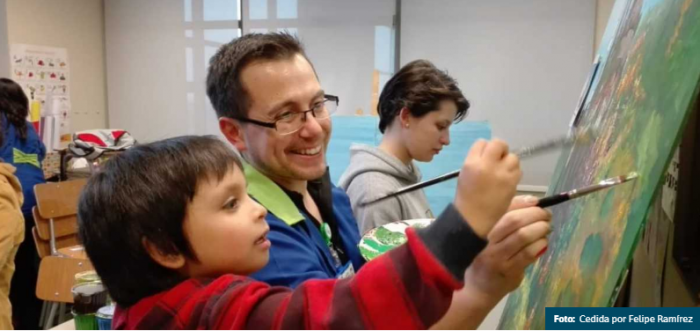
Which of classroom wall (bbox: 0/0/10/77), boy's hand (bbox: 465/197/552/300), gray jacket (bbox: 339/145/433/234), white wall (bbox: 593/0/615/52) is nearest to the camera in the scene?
boy's hand (bbox: 465/197/552/300)

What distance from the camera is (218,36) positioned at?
174 inches

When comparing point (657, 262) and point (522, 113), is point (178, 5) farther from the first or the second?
point (657, 262)

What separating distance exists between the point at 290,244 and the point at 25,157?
10.5 ft

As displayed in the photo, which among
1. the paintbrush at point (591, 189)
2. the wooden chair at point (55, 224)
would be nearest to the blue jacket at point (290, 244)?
the paintbrush at point (591, 189)

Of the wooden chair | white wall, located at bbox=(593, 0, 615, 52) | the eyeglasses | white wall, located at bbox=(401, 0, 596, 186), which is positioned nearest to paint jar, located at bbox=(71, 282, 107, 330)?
the eyeglasses

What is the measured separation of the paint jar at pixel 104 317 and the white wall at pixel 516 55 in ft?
9.18

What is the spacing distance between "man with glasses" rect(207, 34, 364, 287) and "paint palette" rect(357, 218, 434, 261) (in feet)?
0.17

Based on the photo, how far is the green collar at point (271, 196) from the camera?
902 mm

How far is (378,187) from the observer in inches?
59.9

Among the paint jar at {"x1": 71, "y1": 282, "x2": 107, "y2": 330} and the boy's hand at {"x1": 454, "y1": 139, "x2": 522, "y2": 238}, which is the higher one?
the boy's hand at {"x1": 454, "y1": 139, "x2": 522, "y2": 238}

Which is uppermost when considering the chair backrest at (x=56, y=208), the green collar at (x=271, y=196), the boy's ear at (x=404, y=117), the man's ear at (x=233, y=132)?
the man's ear at (x=233, y=132)

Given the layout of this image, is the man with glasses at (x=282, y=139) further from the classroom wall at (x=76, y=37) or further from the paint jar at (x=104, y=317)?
the classroom wall at (x=76, y=37)

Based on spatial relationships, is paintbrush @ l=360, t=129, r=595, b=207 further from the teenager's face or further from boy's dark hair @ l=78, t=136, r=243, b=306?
the teenager's face

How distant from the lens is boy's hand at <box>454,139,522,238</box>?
0.55 metres
